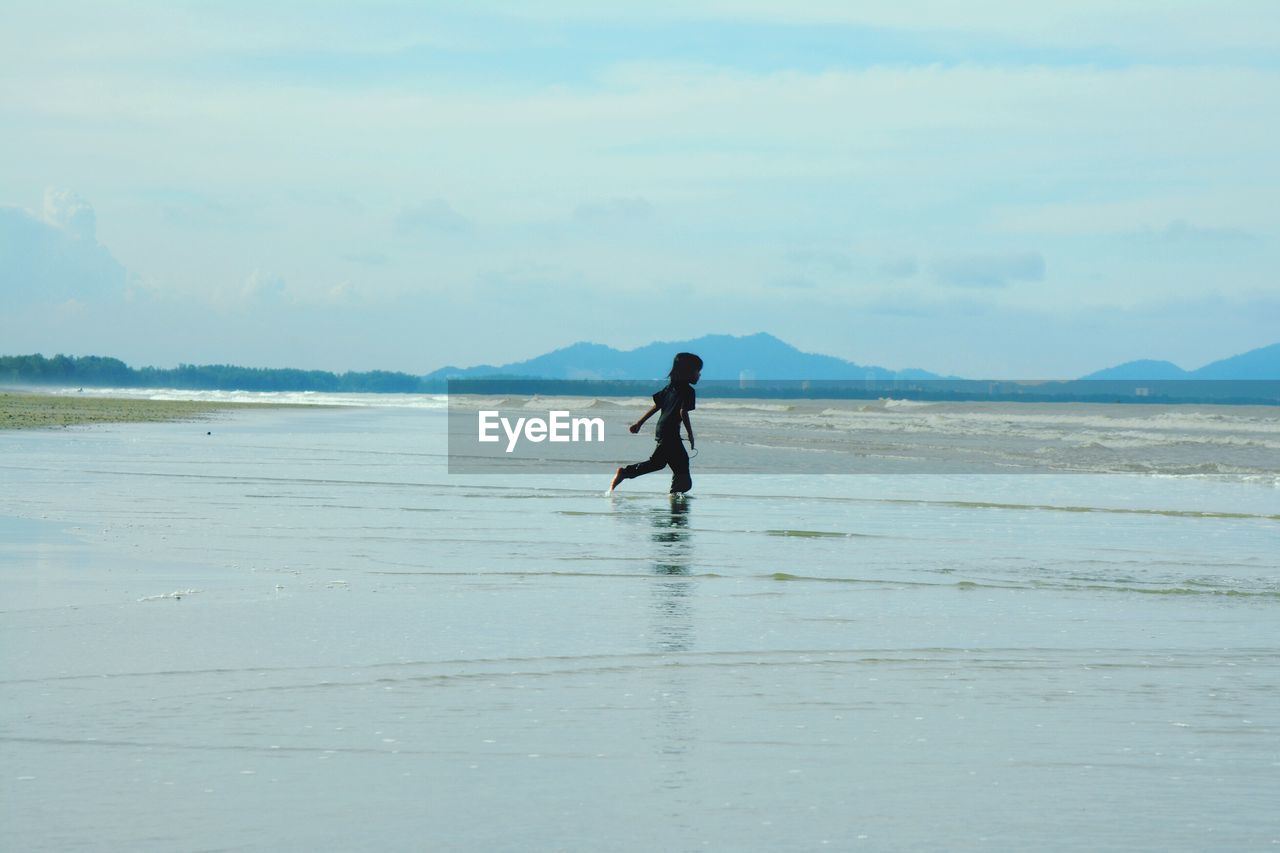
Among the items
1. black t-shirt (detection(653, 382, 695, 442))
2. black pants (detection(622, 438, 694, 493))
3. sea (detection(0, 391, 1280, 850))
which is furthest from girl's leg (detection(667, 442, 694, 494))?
sea (detection(0, 391, 1280, 850))

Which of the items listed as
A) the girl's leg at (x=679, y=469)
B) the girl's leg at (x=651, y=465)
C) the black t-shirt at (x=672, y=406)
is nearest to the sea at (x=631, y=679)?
the girl's leg at (x=679, y=469)

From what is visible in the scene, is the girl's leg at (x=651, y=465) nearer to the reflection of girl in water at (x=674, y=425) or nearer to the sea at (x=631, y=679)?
the reflection of girl in water at (x=674, y=425)

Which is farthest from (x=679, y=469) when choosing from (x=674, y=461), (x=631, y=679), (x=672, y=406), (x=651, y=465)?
(x=631, y=679)

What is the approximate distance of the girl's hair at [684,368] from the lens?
19.1 metres

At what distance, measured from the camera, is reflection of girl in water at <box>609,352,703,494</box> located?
18766 mm

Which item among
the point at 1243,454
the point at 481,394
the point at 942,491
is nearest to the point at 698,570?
the point at 942,491

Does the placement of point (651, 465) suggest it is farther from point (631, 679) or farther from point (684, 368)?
point (631, 679)

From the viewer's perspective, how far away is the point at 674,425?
18.8m

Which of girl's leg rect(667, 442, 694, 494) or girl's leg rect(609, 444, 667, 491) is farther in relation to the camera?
girl's leg rect(609, 444, 667, 491)

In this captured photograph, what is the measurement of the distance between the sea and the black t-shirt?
235cm

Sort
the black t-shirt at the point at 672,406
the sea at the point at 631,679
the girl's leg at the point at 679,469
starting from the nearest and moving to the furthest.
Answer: the sea at the point at 631,679 < the girl's leg at the point at 679,469 < the black t-shirt at the point at 672,406

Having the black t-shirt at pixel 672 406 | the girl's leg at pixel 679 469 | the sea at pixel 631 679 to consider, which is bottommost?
the sea at pixel 631 679

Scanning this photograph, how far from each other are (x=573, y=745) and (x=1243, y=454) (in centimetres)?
3007

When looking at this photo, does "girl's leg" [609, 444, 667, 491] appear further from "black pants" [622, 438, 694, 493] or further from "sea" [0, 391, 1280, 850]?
"sea" [0, 391, 1280, 850]
